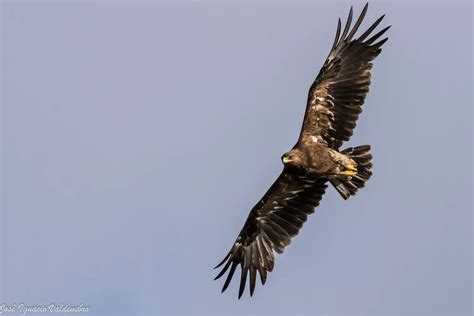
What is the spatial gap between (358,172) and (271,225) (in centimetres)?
230

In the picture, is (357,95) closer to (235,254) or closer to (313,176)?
(313,176)

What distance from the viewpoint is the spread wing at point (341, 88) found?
17953 millimetres

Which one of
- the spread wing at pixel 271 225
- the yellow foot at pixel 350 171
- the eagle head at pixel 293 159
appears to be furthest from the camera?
the spread wing at pixel 271 225

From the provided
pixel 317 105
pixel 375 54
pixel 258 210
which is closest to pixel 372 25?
pixel 375 54

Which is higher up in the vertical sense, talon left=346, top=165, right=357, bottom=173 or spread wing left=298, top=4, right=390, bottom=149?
spread wing left=298, top=4, right=390, bottom=149

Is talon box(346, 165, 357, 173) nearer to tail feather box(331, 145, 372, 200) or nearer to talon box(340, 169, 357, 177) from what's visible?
talon box(340, 169, 357, 177)

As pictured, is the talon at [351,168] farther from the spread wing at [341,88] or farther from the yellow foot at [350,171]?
the spread wing at [341,88]

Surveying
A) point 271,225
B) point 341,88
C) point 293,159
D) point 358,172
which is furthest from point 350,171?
point 271,225

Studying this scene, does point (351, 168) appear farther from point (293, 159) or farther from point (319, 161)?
point (293, 159)

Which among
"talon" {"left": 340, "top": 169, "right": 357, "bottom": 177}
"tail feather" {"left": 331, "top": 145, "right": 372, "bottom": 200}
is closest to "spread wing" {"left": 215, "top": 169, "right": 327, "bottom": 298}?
"tail feather" {"left": 331, "top": 145, "right": 372, "bottom": 200}

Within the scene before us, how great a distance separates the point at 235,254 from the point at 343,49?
185 inches

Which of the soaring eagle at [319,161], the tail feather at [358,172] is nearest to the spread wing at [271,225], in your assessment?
the soaring eagle at [319,161]

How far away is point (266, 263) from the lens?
62.0ft

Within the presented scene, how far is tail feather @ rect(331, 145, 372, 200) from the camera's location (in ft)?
58.0
